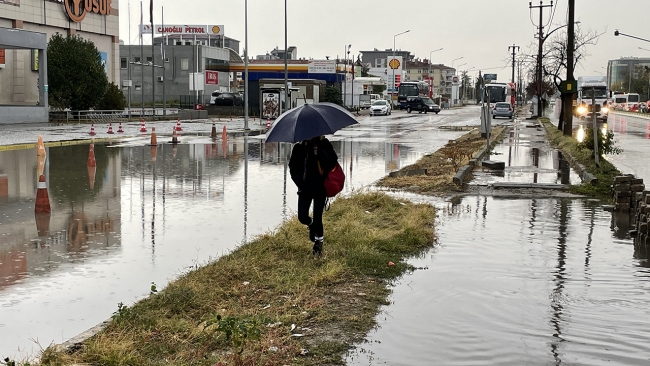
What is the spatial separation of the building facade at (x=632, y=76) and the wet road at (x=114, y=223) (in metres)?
111

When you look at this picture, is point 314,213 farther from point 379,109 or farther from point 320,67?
point 320,67

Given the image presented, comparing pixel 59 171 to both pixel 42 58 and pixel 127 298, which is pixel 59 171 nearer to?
pixel 127 298

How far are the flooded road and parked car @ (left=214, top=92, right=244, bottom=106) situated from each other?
6564 cm

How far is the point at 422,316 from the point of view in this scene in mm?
6949

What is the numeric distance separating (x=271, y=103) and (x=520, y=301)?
50876 mm

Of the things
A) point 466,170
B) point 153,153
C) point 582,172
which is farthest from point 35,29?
point 582,172

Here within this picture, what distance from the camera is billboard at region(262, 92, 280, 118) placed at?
57228 millimetres

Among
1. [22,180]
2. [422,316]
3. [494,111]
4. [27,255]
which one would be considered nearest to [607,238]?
[422,316]

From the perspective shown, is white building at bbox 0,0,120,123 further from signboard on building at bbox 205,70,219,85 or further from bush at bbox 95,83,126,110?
signboard on building at bbox 205,70,219,85

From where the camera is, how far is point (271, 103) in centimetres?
5756

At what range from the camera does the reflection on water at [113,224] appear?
7.42 meters

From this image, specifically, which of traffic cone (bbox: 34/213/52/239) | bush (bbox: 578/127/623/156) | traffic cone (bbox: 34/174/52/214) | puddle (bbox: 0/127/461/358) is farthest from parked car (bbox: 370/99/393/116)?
traffic cone (bbox: 34/213/52/239)

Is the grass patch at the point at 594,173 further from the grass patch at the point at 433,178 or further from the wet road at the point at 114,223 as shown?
the wet road at the point at 114,223

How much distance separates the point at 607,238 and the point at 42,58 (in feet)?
142
